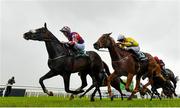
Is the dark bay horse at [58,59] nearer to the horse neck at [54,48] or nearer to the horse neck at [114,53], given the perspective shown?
the horse neck at [54,48]

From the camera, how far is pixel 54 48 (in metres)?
12.6

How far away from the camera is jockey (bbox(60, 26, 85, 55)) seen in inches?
510

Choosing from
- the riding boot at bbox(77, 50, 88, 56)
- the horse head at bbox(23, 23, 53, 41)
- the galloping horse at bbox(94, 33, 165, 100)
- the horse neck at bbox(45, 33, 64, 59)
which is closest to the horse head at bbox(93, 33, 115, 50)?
the galloping horse at bbox(94, 33, 165, 100)

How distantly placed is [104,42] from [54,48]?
1864mm

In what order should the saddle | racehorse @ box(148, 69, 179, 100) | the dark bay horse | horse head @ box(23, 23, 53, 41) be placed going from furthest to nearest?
racehorse @ box(148, 69, 179, 100), the saddle, horse head @ box(23, 23, 53, 41), the dark bay horse

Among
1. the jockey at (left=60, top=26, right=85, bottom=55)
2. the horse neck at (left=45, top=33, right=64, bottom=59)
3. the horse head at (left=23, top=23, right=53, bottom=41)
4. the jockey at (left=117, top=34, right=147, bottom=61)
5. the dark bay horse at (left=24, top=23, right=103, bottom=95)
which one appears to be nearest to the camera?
the dark bay horse at (left=24, top=23, right=103, bottom=95)

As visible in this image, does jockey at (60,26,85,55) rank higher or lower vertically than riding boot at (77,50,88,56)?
higher

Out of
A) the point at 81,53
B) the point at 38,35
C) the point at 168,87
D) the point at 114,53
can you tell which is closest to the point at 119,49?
the point at 114,53

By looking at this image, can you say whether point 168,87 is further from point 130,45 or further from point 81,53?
point 81,53

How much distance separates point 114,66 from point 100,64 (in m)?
0.93

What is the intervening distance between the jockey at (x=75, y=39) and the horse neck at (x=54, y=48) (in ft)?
1.62

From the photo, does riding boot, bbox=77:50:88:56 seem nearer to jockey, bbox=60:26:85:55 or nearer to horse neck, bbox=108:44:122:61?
jockey, bbox=60:26:85:55

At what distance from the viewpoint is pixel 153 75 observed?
15375mm

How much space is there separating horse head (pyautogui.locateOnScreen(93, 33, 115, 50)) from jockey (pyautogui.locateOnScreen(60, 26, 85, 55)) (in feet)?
1.64
